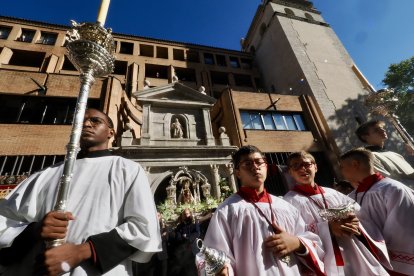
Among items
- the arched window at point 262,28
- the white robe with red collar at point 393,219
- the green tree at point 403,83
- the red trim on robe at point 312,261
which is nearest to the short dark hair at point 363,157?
the white robe with red collar at point 393,219

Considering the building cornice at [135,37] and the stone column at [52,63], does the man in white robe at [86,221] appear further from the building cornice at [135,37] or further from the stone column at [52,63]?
the building cornice at [135,37]

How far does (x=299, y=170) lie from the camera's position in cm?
279

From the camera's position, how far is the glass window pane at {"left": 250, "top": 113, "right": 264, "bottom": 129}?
14.1 m

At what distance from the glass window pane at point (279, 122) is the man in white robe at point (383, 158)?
35.3ft

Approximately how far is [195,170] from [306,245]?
8.91 meters

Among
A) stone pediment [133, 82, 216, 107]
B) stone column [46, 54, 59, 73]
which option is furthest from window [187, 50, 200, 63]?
stone column [46, 54, 59, 73]

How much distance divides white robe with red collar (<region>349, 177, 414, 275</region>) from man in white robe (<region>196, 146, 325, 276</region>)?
36.5 inches

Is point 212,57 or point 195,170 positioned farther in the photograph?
point 212,57

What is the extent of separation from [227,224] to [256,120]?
42.4 feet

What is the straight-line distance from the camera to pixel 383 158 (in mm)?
3602

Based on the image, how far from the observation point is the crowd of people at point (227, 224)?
138 centimetres

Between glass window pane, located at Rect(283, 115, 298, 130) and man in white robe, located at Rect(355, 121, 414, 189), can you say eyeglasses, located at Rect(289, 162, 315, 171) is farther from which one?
glass window pane, located at Rect(283, 115, 298, 130)

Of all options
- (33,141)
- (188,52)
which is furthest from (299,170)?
(188,52)

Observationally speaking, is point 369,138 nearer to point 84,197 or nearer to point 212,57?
point 84,197
